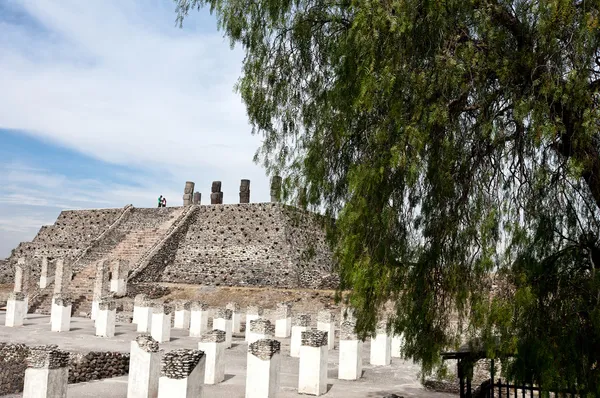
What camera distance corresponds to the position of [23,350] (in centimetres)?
1507

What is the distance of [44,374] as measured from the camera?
31.3 feet

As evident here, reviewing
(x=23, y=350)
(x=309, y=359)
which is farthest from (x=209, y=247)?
(x=309, y=359)

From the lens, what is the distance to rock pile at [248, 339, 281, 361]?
10.9 meters

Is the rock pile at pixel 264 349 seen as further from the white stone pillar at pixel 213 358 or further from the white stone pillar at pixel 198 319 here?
the white stone pillar at pixel 198 319

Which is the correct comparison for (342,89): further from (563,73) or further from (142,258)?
(142,258)

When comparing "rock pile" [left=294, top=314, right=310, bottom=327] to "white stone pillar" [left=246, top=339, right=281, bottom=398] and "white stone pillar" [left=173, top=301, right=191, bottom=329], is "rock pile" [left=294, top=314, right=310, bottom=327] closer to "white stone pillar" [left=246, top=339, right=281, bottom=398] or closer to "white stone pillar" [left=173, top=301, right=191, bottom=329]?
"white stone pillar" [left=246, top=339, right=281, bottom=398]

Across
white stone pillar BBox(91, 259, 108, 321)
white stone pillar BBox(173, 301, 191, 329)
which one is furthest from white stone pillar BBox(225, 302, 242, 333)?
white stone pillar BBox(91, 259, 108, 321)

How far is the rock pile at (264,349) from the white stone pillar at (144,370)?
175cm

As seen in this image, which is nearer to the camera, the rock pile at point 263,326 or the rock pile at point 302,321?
the rock pile at point 263,326

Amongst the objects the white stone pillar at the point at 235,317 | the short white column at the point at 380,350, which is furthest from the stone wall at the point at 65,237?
the short white column at the point at 380,350

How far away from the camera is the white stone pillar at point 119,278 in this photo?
96.0 ft

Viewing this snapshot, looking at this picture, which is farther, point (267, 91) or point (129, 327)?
point (129, 327)

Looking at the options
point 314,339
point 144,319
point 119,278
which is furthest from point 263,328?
point 119,278

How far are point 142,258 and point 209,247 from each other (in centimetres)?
366
